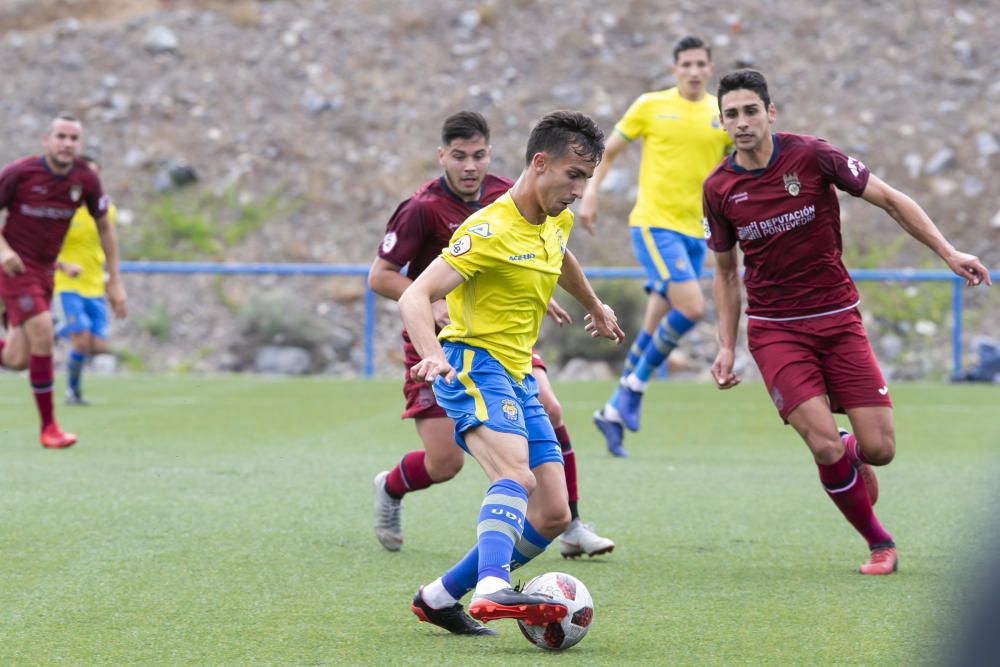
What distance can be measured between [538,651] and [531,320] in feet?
3.66

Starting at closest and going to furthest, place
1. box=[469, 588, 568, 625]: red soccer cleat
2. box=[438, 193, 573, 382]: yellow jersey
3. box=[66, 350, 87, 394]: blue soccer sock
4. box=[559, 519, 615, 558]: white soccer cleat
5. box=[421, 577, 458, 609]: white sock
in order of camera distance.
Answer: box=[469, 588, 568, 625]: red soccer cleat, box=[421, 577, 458, 609]: white sock, box=[438, 193, 573, 382]: yellow jersey, box=[559, 519, 615, 558]: white soccer cleat, box=[66, 350, 87, 394]: blue soccer sock

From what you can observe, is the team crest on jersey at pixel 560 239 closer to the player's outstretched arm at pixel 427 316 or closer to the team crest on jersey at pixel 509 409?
the player's outstretched arm at pixel 427 316

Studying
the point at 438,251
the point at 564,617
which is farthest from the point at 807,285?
the point at 564,617

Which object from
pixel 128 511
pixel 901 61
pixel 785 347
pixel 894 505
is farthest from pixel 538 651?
pixel 901 61

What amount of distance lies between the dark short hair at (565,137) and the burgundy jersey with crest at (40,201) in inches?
242

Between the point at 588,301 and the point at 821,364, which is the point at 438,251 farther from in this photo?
the point at 821,364

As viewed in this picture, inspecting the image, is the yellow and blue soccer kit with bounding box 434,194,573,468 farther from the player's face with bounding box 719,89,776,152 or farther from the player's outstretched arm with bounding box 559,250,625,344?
the player's face with bounding box 719,89,776,152

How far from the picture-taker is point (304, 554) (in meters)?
6.01

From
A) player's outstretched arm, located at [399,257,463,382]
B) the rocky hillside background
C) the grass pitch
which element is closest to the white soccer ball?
the grass pitch

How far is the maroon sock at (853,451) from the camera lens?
228 inches

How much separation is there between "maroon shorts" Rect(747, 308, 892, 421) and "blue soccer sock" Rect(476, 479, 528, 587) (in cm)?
173

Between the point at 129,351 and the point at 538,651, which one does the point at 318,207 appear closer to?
the point at 129,351

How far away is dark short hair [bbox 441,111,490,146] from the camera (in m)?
5.81

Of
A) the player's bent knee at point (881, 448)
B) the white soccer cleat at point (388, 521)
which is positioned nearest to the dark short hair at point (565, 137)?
the player's bent knee at point (881, 448)
